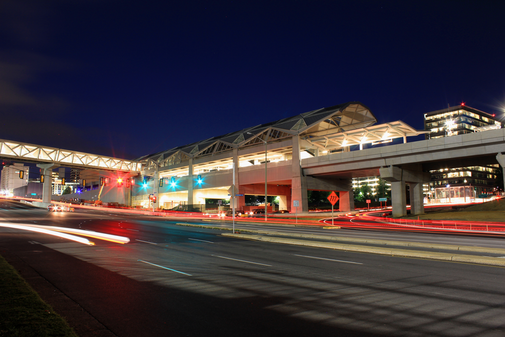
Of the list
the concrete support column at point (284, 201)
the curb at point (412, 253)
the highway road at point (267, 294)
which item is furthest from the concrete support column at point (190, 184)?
the highway road at point (267, 294)

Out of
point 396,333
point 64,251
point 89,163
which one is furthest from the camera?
point 89,163

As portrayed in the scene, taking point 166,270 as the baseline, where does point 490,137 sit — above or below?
above

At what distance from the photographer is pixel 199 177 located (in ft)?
251

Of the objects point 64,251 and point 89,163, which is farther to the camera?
point 89,163

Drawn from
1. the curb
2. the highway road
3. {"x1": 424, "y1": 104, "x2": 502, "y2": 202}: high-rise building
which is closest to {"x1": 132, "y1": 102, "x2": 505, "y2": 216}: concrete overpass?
the curb

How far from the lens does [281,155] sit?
223ft

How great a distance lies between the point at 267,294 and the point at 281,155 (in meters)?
61.2

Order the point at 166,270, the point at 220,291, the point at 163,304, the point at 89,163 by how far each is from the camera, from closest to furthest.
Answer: the point at 163,304
the point at 220,291
the point at 166,270
the point at 89,163

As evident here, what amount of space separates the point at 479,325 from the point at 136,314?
20.4 ft

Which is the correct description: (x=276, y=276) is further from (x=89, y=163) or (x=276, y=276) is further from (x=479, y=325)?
(x=89, y=163)

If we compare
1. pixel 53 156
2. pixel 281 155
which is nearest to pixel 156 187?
pixel 53 156

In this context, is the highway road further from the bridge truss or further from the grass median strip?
the bridge truss

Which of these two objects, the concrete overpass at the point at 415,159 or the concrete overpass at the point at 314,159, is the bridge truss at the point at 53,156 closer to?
the concrete overpass at the point at 314,159

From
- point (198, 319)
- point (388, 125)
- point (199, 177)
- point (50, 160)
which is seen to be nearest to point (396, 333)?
point (198, 319)
